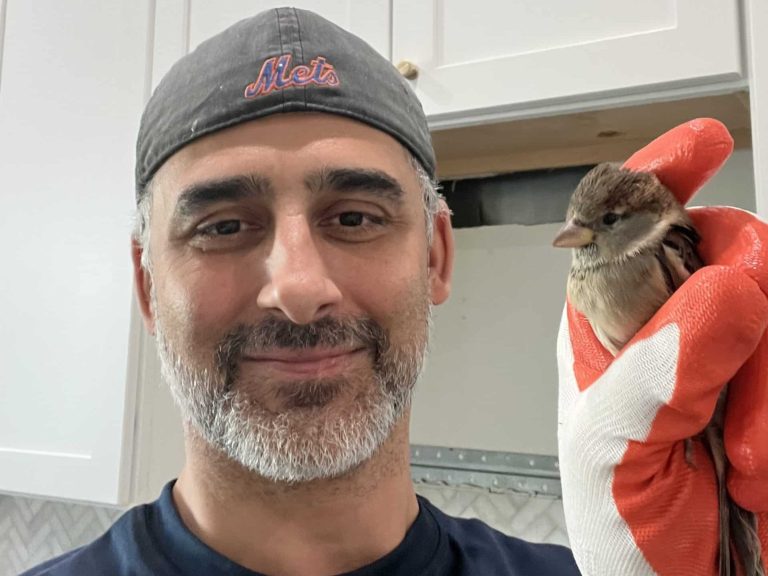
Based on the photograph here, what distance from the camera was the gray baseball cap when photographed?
664 millimetres

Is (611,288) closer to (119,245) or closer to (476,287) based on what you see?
(476,287)

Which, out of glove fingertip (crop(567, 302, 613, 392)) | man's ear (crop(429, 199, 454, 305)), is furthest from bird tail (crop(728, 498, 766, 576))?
man's ear (crop(429, 199, 454, 305))

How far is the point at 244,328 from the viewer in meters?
0.63

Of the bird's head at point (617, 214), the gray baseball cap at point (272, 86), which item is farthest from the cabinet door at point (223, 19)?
the bird's head at point (617, 214)

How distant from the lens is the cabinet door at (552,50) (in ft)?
2.75

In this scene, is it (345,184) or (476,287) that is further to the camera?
(476,287)

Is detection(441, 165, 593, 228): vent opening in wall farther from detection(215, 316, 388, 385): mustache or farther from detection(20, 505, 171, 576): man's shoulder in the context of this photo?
detection(20, 505, 171, 576): man's shoulder

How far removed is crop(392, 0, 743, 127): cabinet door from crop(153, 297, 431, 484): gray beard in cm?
45

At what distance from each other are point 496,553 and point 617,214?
404mm

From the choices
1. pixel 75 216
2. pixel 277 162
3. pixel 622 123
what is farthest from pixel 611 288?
pixel 75 216

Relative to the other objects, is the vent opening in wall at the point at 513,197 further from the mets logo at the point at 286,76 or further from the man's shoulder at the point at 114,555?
the man's shoulder at the point at 114,555

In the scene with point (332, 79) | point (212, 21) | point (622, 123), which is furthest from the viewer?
point (212, 21)

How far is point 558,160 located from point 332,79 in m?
0.60

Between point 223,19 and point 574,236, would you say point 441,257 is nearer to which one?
point 574,236
